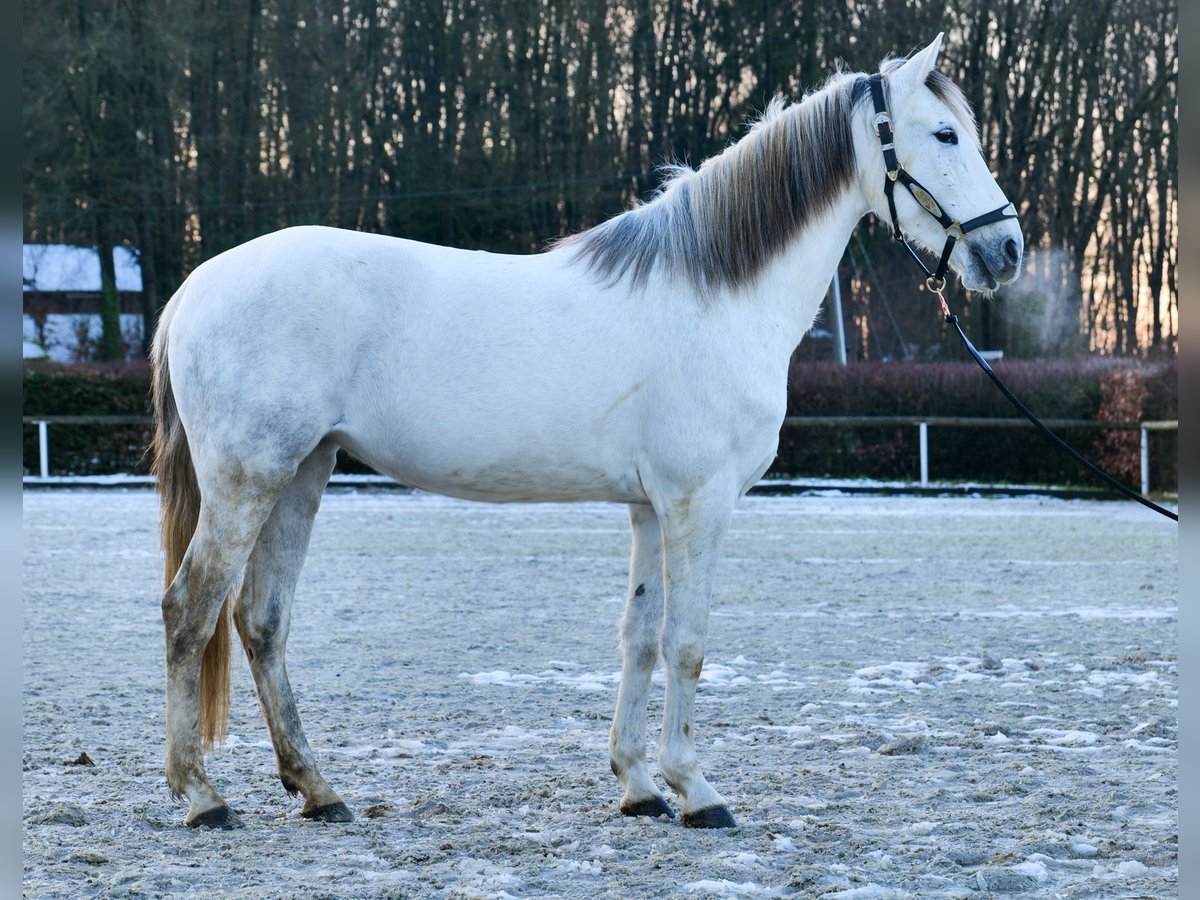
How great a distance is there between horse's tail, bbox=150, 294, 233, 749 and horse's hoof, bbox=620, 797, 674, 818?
1287mm

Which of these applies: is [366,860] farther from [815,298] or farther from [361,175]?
[361,175]

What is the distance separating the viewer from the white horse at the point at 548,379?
147 inches

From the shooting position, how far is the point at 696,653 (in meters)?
3.90

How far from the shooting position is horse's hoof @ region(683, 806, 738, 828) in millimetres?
3793

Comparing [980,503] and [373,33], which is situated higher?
[373,33]

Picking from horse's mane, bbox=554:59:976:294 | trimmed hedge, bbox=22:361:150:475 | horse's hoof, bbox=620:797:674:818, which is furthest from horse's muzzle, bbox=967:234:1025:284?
trimmed hedge, bbox=22:361:150:475

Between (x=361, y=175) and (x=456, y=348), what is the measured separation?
75.0 ft

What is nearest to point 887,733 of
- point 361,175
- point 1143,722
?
point 1143,722

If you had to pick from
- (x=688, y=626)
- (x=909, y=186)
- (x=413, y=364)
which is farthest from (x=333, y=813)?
(x=909, y=186)

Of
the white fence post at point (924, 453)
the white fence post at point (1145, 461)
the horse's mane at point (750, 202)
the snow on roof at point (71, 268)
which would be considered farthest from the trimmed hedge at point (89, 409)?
the horse's mane at point (750, 202)

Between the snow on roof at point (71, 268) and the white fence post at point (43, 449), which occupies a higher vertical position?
the snow on roof at point (71, 268)

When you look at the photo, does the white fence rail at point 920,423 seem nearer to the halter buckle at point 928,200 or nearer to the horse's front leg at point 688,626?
the halter buckle at point 928,200

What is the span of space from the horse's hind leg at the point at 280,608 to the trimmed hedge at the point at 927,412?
13723 millimetres

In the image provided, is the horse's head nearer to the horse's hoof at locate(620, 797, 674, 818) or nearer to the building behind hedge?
the horse's hoof at locate(620, 797, 674, 818)
